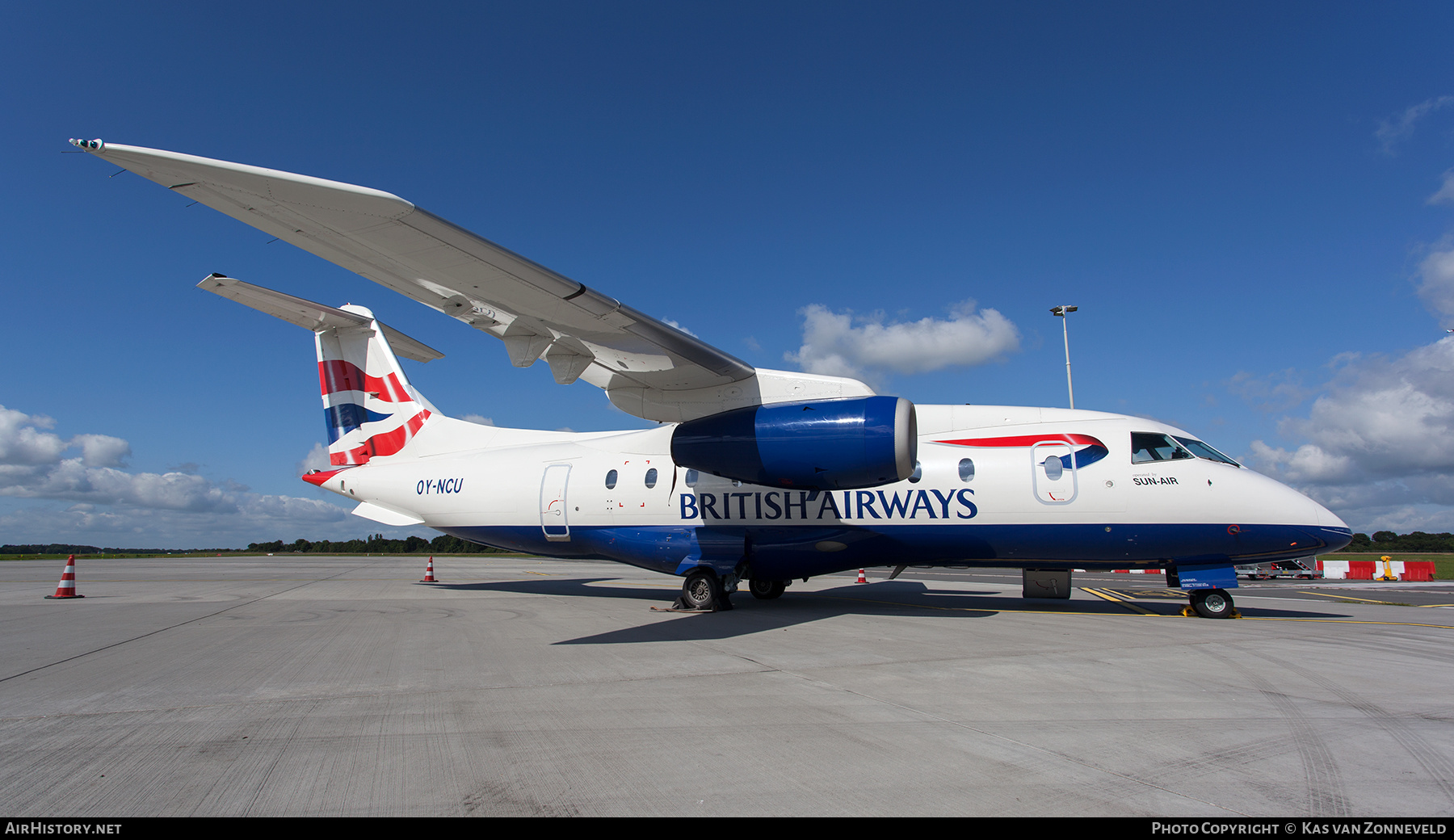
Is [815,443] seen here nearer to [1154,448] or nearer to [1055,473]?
[1055,473]

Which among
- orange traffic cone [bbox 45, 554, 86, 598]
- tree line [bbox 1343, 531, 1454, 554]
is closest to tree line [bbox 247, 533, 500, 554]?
orange traffic cone [bbox 45, 554, 86, 598]

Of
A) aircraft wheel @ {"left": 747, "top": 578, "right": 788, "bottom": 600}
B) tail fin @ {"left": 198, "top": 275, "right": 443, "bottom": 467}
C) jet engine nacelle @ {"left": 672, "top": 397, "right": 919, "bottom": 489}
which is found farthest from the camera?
tail fin @ {"left": 198, "top": 275, "right": 443, "bottom": 467}

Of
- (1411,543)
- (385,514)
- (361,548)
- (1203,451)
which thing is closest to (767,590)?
(1203,451)

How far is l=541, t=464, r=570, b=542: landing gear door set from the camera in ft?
38.1

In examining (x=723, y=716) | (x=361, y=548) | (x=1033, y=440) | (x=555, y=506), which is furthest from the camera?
(x=361, y=548)

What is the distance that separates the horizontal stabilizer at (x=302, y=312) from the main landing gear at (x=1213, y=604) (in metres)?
13.3

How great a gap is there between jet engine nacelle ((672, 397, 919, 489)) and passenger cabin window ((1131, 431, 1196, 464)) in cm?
346

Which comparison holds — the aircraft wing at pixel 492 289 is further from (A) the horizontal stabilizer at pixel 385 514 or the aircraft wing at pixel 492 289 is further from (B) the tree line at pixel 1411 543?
(B) the tree line at pixel 1411 543

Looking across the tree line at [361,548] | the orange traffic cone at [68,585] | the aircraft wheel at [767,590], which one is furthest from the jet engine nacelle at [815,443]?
the tree line at [361,548]

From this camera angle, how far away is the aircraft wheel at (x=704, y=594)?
10273 mm

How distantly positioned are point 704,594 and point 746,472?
263 cm

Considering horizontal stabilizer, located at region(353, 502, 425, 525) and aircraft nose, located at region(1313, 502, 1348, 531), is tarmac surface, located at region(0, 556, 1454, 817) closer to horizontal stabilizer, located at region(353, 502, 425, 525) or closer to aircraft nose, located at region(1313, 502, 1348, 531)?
aircraft nose, located at region(1313, 502, 1348, 531)

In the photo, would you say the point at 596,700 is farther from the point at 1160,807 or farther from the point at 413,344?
the point at 413,344

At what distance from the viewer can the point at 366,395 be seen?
522 inches
